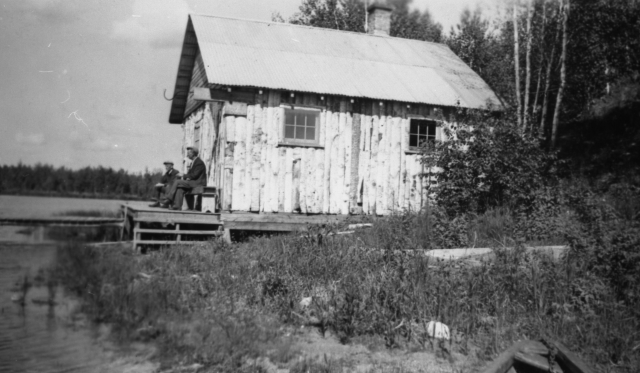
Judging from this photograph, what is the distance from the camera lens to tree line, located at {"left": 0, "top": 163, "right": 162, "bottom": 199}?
28.3 feet

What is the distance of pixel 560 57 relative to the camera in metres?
17.2

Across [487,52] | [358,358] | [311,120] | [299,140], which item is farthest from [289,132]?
[487,52]

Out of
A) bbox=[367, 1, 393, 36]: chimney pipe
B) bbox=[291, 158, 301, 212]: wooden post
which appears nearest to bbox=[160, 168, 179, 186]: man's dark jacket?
bbox=[291, 158, 301, 212]: wooden post

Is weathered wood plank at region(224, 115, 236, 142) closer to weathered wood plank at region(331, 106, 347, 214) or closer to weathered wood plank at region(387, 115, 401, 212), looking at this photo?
weathered wood plank at region(331, 106, 347, 214)

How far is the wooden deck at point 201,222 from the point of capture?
10.9 metres

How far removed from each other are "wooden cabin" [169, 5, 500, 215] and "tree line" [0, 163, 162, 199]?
347 centimetres

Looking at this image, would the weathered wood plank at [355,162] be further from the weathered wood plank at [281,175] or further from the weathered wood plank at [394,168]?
the weathered wood plank at [281,175]

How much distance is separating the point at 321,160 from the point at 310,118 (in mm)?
1107

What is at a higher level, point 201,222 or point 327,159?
point 327,159

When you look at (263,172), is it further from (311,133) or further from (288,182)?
(311,133)

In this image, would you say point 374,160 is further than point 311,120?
Yes

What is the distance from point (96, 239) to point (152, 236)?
1816 mm

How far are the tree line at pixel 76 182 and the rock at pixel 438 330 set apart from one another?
6347mm

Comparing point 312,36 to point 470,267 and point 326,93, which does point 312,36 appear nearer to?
point 326,93
